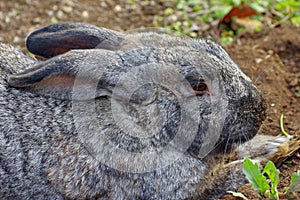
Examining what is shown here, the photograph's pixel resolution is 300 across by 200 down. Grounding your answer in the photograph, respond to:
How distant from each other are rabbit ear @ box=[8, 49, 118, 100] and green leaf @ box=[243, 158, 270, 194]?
142cm

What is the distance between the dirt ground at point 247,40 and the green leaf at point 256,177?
16.0 inches

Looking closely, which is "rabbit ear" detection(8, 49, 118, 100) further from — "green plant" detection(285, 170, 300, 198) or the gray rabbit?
"green plant" detection(285, 170, 300, 198)

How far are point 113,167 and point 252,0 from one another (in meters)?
4.28

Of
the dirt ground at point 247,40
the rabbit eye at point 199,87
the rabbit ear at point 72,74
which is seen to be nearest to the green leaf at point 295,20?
the dirt ground at point 247,40

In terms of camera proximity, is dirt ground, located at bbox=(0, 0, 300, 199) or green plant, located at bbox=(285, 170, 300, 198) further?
dirt ground, located at bbox=(0, 0, 300, 199)

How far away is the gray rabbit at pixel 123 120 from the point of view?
5.51 m

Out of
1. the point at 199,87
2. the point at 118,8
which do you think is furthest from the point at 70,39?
the point at 118,8

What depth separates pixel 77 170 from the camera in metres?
5.64

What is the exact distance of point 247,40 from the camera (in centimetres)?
838

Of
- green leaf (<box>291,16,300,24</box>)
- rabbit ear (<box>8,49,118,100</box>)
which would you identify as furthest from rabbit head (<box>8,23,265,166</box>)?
green leaf (<box>291,16,300,24</box>)

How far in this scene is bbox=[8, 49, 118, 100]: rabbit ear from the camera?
5355 mm

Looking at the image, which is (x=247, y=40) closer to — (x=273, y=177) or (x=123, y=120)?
(x=123, y=120)

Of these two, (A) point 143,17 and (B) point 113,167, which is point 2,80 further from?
(A) point 143,17

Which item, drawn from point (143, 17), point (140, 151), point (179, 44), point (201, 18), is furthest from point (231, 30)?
point (140, 151)
